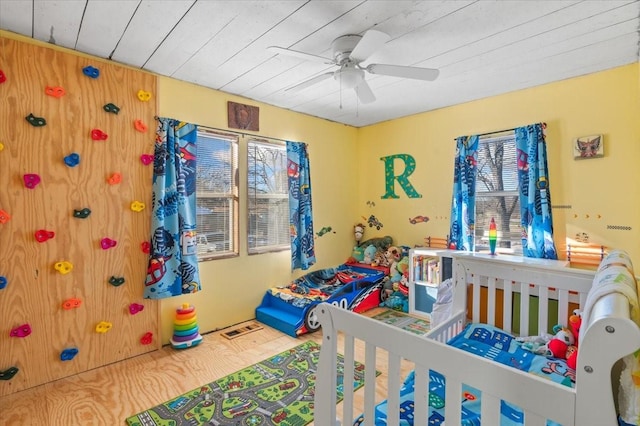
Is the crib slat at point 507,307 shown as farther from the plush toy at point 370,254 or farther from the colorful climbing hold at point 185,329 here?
the colorful climbing hold at point 185,329

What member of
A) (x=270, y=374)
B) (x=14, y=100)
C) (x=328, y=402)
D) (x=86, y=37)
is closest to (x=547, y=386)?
(x=328, y=402)

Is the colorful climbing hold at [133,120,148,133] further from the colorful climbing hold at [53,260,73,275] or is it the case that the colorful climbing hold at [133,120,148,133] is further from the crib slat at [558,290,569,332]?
the crib slat at [558,290,569,332]

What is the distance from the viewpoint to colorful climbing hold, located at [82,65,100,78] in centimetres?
223

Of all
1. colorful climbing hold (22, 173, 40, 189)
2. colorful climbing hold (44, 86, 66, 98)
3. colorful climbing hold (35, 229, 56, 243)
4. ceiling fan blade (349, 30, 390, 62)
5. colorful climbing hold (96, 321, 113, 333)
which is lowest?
colorful climbing hold (96, 321, 113, 333)

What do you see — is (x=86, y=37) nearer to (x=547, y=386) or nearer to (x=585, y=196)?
(x=547, y=386)

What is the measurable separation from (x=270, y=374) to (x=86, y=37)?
251 cm

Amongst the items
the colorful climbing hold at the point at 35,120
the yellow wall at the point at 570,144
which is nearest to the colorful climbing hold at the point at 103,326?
the colorful climbing hold at the point at 35,120

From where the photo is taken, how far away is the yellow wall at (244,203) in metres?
2.78

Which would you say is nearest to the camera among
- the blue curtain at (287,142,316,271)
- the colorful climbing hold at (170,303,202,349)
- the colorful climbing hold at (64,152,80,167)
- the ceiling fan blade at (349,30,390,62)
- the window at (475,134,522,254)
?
the ceiling fan blade at (349,30,390,62)

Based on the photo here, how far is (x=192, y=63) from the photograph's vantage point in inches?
93.7

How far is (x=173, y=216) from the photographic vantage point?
101 inches

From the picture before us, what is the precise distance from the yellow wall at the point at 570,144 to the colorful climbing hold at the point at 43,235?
3309mm

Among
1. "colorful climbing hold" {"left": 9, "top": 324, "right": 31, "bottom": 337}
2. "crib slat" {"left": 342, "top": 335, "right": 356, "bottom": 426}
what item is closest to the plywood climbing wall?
"colorful climbing hold" {"left": 9, "top": 324, "right": 31, "bottom": 337}

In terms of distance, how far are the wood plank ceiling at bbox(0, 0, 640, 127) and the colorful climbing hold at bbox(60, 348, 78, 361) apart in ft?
6.70
